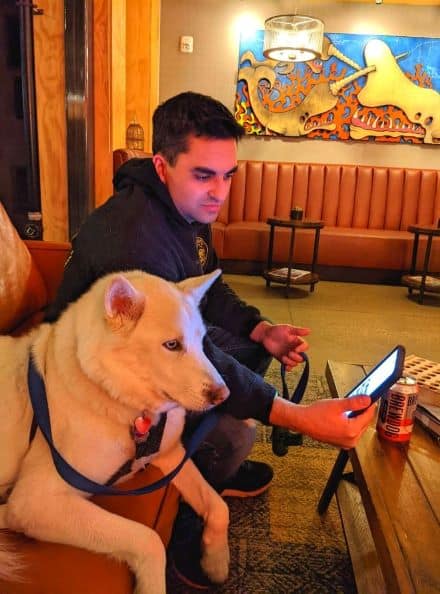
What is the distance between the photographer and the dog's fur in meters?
0.85

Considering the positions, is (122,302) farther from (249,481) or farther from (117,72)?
(117,72)

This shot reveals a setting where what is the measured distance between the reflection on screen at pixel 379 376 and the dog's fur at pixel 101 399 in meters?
0.36

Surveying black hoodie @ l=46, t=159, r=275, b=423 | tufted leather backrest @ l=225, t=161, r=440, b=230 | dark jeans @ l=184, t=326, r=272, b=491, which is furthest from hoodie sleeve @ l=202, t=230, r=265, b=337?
tufted leather backrest @ l=225, t=161, r=440, b=230

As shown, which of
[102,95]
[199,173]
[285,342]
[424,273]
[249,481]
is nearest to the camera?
[199,173]

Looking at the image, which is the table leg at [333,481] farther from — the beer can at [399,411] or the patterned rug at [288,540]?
the beer can at [399,411]

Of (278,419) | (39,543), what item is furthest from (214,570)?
(39,543)

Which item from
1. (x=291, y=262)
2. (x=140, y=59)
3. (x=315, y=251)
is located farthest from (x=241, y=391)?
(x=140, y=59)

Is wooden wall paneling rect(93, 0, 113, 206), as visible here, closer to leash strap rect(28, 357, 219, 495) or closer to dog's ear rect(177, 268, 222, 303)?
dog's ear rect(177, 268, 222, 303)

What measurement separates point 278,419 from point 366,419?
0.22m

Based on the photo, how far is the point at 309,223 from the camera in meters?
4.55

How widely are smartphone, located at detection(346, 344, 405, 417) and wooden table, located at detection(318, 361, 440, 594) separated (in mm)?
135

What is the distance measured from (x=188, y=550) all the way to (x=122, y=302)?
2.76 ft

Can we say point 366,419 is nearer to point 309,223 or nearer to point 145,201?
point 145,201

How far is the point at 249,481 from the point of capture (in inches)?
68.0
